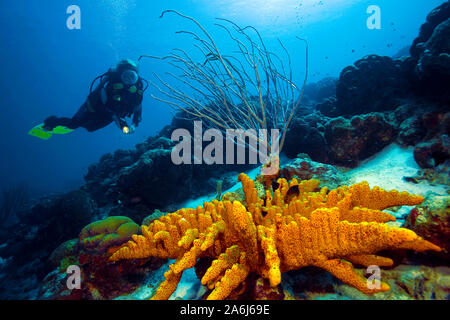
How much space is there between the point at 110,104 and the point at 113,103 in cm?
17

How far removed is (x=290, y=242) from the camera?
53.2 inches

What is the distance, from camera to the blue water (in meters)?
34.8

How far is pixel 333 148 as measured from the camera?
4.11 meters

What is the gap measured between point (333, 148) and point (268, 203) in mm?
2914

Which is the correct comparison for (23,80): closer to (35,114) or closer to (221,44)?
(35,114)

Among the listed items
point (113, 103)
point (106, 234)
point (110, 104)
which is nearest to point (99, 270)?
point (106, 234)

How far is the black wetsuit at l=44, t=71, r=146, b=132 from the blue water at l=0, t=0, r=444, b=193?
1186 centimetres

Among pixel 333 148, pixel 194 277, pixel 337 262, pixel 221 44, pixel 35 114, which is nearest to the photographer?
pixel 337 262

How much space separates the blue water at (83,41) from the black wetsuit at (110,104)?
11861 mm

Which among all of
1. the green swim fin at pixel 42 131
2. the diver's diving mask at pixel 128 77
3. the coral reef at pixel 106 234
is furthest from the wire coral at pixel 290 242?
the green swim fin at pixel 42 131

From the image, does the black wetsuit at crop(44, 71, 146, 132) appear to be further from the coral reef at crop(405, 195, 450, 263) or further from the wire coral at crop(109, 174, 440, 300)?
the coral reef at crop(405, 195, 450, 263)

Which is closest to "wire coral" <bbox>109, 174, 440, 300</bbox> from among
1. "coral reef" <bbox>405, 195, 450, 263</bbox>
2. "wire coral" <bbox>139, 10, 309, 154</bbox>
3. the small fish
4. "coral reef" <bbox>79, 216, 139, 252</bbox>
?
"coral reef" <bbox>405, 195, 450, 263</bbox>
